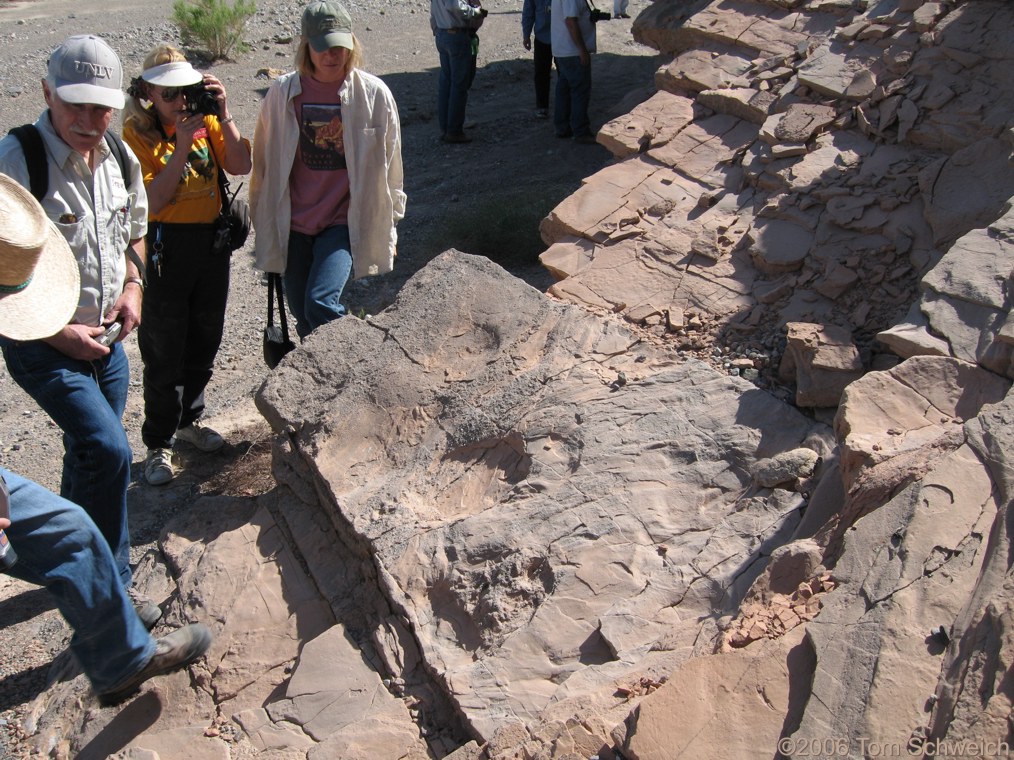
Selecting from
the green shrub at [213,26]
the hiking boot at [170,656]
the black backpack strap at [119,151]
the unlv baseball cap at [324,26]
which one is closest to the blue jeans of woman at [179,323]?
the black backpack strap at [119,151]

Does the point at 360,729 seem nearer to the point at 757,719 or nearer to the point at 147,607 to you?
the point at 147,607

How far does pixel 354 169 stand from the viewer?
4082mm

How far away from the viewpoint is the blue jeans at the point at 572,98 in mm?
8031

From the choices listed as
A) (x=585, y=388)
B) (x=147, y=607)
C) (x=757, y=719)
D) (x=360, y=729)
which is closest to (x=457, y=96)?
(x=585, y=388)

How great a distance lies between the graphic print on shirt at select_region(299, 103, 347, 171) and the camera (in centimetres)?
405

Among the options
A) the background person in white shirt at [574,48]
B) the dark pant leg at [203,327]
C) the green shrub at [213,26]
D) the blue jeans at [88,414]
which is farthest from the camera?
the green shrub at [213,26]

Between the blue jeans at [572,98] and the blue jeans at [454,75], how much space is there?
81 cm

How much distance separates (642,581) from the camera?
10.2ft

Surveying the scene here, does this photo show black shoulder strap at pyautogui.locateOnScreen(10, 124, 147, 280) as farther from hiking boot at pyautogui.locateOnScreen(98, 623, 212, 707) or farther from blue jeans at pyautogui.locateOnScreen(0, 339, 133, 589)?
hiking boot at pyautogui.locateOnScreen(98, 623, 212, 707)

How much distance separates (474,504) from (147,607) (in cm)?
128

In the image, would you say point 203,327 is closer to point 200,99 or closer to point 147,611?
point 200,99

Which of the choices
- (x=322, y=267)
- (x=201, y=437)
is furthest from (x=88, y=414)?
(x=201, y=437)

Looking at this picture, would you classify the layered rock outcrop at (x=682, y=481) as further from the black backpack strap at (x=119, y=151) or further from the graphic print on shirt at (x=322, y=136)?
the black backpack strap at (x=119, y=151)

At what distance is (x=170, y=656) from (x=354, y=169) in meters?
2.09
